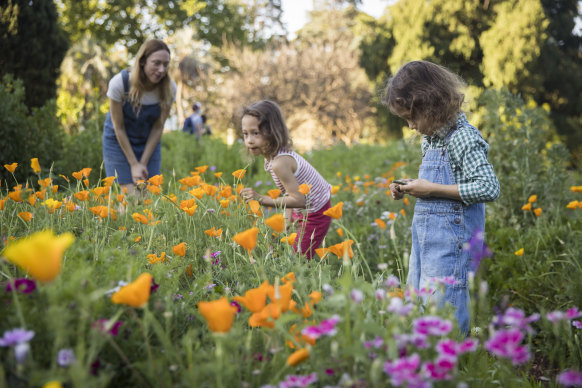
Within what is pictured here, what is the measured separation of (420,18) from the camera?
13539 mm

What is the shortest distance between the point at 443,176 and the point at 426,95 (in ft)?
1.32

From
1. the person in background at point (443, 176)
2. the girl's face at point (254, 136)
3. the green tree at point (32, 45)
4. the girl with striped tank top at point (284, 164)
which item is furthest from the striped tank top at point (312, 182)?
the green tree at point (32, 45)

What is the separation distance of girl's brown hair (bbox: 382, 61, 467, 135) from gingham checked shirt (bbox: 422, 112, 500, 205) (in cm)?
7

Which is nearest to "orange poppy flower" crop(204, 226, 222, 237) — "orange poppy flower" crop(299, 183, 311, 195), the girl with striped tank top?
"orange poppy flower" crop(299, 183, 311, 195)

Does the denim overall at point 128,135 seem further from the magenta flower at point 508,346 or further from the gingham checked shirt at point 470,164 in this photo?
the magenta flower at point 508,346

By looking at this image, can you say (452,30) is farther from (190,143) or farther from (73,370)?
(73,370)

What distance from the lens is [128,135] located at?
404 centimetres

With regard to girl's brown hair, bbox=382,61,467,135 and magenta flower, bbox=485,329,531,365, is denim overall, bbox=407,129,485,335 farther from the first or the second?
magenta flower, bbox=485,329,531,365

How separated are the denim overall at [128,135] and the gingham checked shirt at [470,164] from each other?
104 inches

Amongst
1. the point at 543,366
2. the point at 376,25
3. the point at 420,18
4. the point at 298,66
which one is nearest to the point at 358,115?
the point at 298,66

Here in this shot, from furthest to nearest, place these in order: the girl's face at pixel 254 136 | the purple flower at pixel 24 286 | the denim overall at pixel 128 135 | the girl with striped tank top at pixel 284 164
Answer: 1. the denim overall at pixel 128 135
2. the girl's face at pixel 254 136
3. the girl with striped tank top at pixel 284 164
4. the purple flower at pixel 24 286

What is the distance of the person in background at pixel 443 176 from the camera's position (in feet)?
7.00

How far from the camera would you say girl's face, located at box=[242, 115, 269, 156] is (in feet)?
10.6

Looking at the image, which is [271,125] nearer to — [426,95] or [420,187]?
[426,95]
